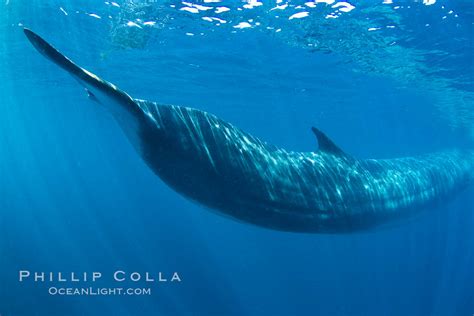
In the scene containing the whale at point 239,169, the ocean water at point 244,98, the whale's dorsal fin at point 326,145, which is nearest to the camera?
the whale at point 239,169

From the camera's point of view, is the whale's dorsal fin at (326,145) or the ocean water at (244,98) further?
the ocean water at (244,98)

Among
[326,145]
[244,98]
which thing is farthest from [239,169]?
[244,98]

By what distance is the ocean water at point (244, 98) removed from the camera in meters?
15.0

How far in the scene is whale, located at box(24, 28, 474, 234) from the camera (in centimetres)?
375

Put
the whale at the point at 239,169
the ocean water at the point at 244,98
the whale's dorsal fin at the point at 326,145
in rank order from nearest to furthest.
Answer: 1. the whale at the point at 239,169
2. the whale's dorsal fin at the point at 326,145
3. the ocean water at the point at 244,98

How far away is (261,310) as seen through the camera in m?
19.9

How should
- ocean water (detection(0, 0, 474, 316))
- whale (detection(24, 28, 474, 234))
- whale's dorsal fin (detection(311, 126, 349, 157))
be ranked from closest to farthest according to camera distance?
whale (detection(24, 28, 474, 234)) → whale's dorsal fin (detection(311, 126, 349, 157)) → ocean water (detection(0, 0, 474, 316))

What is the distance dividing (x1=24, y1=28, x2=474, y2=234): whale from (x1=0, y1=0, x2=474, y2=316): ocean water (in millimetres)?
2821

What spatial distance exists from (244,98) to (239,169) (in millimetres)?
31431

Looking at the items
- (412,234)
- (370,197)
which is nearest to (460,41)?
(370,197)

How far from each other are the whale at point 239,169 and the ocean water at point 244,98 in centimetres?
282

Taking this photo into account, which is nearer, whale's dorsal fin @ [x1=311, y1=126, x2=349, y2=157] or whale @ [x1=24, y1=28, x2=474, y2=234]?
whale @ [x1=24, y1=28, x2=474, y2=234]

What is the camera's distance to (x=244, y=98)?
116 feet

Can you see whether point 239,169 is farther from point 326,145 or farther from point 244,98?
point 244,98
